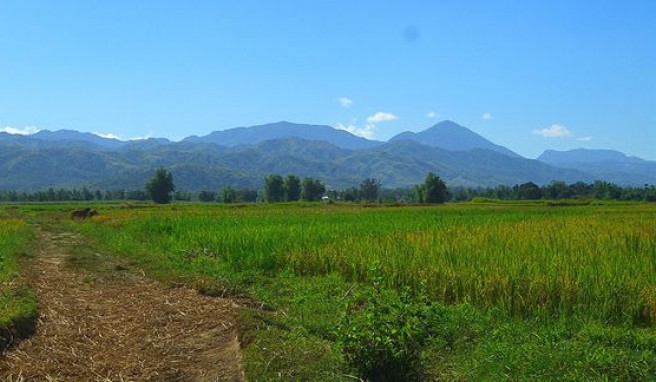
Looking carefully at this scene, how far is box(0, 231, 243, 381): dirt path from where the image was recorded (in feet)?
22.9

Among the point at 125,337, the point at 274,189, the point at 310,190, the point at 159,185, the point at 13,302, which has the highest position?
the point at 159,185

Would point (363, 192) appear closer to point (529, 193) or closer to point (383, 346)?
point (529, 193)

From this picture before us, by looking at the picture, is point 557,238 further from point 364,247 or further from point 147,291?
point 147,291

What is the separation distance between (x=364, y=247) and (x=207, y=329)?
578 centimetres

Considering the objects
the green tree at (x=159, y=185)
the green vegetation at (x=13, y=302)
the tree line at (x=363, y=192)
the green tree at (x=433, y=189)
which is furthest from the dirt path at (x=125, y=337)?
the green tree at (x=159, y=185)

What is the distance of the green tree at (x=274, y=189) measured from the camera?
131875 millimetres

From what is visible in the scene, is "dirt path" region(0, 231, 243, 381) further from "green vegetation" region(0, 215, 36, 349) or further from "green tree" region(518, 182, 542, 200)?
"green tree" region(518, 182, 542, 200)

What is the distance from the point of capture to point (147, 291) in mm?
11914

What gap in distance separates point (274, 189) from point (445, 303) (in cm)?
12361

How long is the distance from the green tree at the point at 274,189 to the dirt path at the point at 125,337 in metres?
119

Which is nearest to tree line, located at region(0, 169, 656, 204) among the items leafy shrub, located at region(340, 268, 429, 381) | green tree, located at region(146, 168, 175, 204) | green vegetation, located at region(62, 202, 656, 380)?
green tree, located at region(146, 168, 175, 204)

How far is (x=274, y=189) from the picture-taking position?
132125 millimetres

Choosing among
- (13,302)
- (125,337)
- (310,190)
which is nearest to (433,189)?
(310,190)

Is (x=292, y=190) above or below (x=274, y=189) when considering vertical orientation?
below
